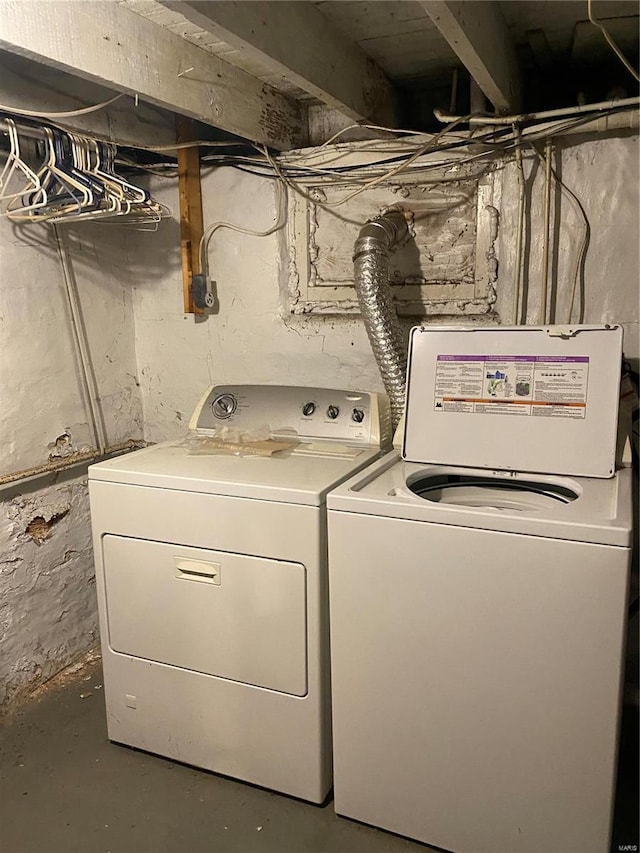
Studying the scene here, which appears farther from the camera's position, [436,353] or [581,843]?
[436,353]

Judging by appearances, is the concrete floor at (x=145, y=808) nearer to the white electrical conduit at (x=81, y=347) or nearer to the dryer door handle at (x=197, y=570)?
the dryer door handle at (x=197, y=570)

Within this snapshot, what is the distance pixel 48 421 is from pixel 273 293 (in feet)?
2.96

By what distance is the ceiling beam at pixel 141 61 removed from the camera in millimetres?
1351

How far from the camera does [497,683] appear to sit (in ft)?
4.47

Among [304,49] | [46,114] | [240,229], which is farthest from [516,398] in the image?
[46,114]

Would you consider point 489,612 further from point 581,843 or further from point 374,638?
point 581,843

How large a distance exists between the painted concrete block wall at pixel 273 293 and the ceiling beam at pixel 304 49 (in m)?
0.47

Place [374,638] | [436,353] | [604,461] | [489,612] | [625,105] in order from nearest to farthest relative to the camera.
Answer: [489,612] → [374,638] → [604,461] → [625,105] → [436,353]

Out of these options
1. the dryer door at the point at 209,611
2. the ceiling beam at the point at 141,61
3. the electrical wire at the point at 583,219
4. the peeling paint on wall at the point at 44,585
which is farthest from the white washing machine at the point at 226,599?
the ceiling beam at the point at 141,61

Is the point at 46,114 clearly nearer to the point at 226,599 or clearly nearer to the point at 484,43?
the point at 484,43

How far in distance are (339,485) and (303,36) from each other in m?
1.14

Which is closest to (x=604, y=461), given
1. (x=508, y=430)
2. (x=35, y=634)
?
(x=508, y=430)

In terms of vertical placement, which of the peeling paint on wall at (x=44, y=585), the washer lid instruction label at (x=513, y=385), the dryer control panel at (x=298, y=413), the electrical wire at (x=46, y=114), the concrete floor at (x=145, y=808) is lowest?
the concrete floor at (x=145, y=808)

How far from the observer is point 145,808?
1676 millimetres
